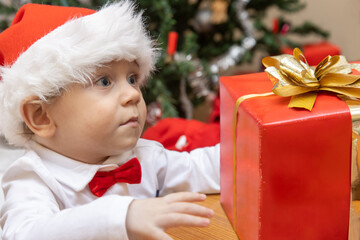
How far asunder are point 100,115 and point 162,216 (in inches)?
7.9

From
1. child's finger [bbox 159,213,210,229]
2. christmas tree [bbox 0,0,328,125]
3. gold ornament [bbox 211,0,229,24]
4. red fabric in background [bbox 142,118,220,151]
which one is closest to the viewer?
child's finger [bbox 159,213,210,229]

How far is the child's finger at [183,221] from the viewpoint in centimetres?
51

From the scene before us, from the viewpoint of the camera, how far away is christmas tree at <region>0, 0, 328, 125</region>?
1411 millimetres

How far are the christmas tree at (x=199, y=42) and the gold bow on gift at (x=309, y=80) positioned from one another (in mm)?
798

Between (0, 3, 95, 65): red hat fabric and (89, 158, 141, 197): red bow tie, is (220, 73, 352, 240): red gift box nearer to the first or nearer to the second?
(89, 158, 141, 197): red bow tie

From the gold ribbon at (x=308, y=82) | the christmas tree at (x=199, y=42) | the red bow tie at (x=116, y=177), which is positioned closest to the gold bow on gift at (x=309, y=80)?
the gold ribbon at (x=308, y=82)

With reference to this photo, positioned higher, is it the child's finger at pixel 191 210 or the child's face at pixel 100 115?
the child's face at pixel 100 115

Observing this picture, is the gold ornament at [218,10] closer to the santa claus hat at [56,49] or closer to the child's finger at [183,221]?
the santa claus hat at [56,49]

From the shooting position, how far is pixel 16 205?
617mm

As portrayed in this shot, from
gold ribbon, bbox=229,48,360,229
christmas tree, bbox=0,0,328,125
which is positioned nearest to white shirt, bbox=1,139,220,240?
gold ribbon, bbox=229,48,360,229

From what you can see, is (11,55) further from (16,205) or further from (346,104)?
(346,104)

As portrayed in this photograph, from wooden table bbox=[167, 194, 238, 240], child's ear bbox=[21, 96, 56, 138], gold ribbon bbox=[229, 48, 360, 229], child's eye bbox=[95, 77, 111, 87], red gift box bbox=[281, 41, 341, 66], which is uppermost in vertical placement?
gold ribbon bbox=[229, 48, 360, 229]

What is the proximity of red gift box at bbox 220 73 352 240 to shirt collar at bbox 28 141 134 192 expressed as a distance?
258mm

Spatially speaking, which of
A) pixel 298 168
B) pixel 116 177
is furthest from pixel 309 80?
pixel 116 177
